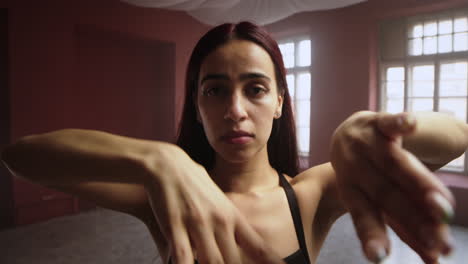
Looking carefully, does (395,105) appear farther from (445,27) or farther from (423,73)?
(445,27)

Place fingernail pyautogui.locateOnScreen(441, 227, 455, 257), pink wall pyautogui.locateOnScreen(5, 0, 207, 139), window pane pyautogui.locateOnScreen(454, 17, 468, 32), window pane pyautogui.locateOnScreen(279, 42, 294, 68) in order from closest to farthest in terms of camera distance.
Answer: fingernail pyautogui.locateOnScreen(441, 227, 455, 257) → pink wall pyautogui.locateOnScreen(5, 0, 207, 139) → window pane pyautogui.locateOnScreen(454, 17, 468, 32) → window pane pyautogui.locateOnScreen(279, 42, 294, 68)

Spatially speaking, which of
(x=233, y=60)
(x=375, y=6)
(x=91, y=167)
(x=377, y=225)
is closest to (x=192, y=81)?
(x=233, y=60)

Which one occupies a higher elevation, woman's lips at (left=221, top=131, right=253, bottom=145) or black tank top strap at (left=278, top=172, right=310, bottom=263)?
woman's lips at (left=221, top=131, right=253, bottom=145)

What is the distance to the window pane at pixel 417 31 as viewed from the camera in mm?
3885

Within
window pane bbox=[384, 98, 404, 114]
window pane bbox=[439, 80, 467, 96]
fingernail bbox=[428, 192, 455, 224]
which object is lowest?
fingernail bbox=[428, 192, 455, 224]

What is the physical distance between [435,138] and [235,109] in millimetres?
417

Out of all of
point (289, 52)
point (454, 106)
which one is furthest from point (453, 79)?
point (289, 52)

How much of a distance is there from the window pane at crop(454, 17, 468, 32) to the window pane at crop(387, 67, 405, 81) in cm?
73

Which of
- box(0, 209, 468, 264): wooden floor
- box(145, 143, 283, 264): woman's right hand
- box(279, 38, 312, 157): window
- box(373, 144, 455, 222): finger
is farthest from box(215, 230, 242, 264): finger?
box(279, 38, 312, 157): window

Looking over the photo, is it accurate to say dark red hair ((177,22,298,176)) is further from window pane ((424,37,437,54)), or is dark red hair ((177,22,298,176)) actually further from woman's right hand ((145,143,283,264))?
window pane ((424,37,437,54))

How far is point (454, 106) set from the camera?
3707 millimetres

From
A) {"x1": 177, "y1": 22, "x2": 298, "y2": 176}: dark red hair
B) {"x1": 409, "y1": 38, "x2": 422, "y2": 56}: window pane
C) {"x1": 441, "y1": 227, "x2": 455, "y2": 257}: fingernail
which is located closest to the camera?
{"x1": 441, "y1": 227, "x2": 455, "y2": 257}: fingernail

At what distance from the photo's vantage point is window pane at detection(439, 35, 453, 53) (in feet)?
12.2

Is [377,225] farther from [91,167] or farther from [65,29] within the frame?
[65,29]
